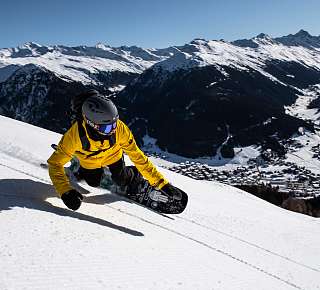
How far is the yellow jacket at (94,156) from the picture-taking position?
684 cm

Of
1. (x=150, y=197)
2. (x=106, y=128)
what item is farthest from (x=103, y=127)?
(x=150, y=197)

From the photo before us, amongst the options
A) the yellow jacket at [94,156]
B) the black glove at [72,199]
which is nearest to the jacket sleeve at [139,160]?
the yellow jacket at [94,156]

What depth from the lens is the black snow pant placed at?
7.92 meters

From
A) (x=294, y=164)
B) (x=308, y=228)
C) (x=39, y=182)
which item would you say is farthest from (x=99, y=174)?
(x=294, y=164)

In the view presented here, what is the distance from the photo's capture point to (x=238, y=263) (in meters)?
6.78

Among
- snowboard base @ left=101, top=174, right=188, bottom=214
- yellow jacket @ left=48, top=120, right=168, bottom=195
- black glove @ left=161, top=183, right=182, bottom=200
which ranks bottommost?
snowboard base @ left=101, top=174, right=188, bottom=214

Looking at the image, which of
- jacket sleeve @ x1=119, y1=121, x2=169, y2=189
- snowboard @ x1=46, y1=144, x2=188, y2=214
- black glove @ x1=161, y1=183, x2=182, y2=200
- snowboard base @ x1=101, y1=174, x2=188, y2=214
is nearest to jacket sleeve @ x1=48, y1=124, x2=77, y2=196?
jacket sleeve @ x1=119, y1=121, x2=169, y2=189

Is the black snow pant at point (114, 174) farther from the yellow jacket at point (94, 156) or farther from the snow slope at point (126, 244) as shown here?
the snow slope at point (126, 244)

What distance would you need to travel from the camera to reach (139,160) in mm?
7785

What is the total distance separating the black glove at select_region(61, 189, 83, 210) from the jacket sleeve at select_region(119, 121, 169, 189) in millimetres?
1454

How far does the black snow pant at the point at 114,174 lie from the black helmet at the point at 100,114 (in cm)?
123

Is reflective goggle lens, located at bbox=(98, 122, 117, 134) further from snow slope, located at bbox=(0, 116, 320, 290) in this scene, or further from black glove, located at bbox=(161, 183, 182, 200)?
black glove, located at bbox=(161, 183, 182, 200)

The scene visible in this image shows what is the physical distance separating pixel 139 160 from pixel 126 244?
2.29 metres

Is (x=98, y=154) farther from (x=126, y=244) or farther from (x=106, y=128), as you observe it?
(x=126, y=244)
